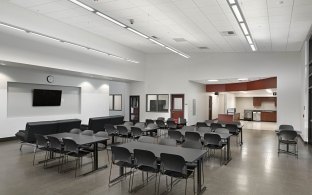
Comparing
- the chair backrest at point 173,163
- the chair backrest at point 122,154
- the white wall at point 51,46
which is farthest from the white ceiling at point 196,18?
the chair backrest at point 173,163

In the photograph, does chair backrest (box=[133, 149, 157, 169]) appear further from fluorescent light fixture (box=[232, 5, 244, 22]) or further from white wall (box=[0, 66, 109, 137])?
A: white wall (box=[0, 66, 109, 137])

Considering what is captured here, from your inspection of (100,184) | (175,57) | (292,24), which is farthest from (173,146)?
(175,57)

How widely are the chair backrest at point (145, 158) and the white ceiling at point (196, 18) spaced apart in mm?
3860

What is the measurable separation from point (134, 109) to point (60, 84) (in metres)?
4.85

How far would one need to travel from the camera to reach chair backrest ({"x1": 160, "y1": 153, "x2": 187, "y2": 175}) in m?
3.52

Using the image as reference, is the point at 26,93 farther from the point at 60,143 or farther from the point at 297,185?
the point at 297,185

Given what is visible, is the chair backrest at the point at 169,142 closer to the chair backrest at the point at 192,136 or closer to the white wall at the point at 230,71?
the chair backrest at the point at 192,136

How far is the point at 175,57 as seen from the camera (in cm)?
1288

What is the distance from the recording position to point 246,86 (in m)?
12.8

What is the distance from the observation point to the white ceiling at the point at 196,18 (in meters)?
5.63

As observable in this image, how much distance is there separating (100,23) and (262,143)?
7502 mm

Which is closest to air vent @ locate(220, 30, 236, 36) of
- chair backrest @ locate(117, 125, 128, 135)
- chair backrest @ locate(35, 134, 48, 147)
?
chair backrest @ locate(117, 125, 128, 135)

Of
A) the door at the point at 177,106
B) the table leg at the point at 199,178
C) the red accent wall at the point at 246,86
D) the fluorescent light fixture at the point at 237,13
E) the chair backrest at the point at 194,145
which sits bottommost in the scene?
the table leg at the point at 199,178

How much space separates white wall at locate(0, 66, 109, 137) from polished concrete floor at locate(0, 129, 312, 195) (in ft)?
8.95
